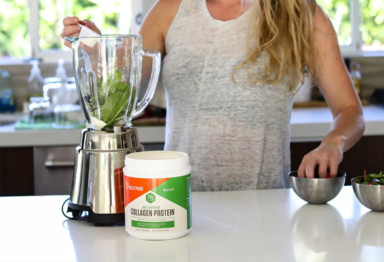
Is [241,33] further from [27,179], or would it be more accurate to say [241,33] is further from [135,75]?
[27,179]

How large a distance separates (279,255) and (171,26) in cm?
90

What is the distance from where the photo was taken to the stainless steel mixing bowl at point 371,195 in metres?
1.30

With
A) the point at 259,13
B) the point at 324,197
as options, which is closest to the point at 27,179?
the point at 259,13

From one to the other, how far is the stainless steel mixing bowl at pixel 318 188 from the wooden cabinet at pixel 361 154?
120cm

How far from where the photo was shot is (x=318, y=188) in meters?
1.37

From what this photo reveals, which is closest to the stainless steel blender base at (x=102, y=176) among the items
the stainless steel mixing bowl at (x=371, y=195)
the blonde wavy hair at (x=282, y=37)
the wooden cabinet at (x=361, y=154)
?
the stainless steel mixing bowl at (x=371, y=195)

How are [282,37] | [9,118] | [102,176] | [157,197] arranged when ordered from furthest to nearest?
[9,118] < [282,37] < [102,176] < [157,197]

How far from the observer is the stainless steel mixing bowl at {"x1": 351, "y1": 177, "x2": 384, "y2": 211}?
1.30 metres

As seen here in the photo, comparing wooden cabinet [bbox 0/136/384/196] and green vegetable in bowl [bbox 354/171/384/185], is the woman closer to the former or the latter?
green vegetable in bowl [bbox 354/171/384/185]

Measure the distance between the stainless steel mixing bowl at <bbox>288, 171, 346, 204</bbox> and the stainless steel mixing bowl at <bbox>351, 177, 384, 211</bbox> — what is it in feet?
0.17

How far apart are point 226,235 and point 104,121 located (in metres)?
0.33

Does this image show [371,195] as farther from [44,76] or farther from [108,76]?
[44,76]

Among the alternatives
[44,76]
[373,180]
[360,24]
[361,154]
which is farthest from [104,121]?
[360,24]

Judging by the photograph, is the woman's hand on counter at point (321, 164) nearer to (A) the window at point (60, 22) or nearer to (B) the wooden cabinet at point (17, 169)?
(B) the wooden cabinet at point (17, 169)
